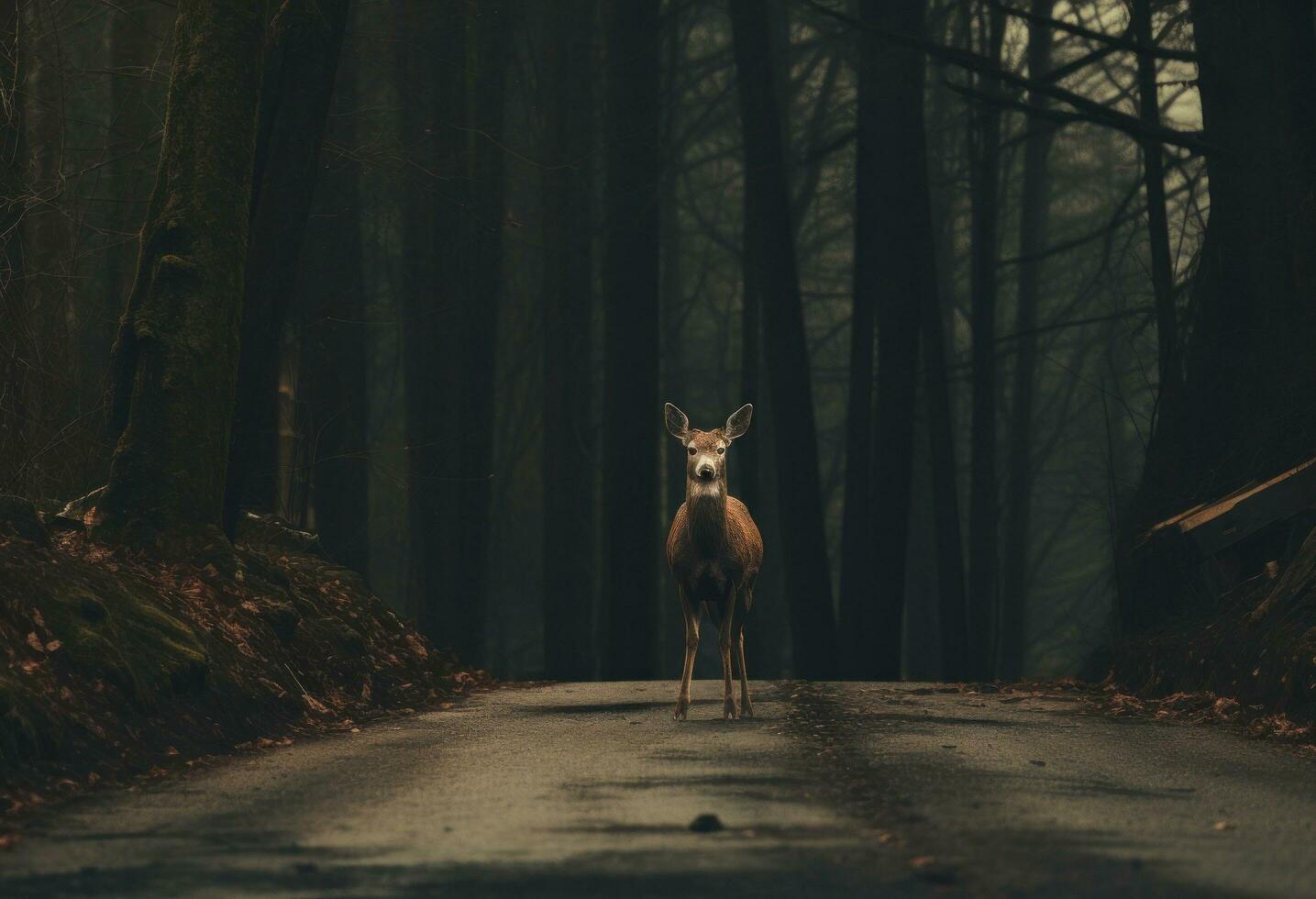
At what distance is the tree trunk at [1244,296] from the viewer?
57.8 feet

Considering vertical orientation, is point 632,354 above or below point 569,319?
below

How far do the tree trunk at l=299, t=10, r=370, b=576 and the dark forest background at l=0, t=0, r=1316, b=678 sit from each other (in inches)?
3.4

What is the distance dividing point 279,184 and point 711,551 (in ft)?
19.0

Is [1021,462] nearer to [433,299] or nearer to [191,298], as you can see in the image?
[433,299]

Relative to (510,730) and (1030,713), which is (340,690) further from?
(1030,713)

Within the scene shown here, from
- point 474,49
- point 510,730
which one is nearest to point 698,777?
point 510,730

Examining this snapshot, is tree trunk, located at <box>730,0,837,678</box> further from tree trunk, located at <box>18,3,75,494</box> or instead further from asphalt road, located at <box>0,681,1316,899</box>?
asphalt road, located at <box>0,681,1316,899</box>

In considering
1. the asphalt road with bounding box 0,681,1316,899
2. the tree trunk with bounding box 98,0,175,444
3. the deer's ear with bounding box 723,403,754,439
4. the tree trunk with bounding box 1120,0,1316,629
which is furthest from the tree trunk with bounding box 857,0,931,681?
the asphalt road with bounding box 0,681,1316,899

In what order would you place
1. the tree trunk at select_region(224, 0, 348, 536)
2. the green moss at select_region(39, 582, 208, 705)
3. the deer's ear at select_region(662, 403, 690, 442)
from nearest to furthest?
the green moss at select_region(39, 582, 208, 705)
the deer's ear at select_region(662, 403, 690, 442)
the tree trunk at select_region(224, 0, 348, 536)

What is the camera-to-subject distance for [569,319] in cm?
3409

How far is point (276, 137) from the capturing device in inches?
679

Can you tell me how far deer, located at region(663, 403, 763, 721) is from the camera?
13844 millimetres

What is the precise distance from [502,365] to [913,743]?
3320 cm

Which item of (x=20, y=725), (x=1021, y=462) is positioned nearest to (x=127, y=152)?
(x=20, y=725)
